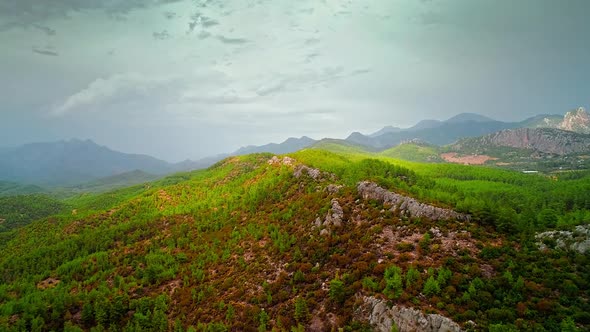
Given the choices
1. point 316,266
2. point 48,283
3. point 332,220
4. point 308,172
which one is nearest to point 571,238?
point 332,220

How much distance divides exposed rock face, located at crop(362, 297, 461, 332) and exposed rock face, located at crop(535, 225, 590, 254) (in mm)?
29723

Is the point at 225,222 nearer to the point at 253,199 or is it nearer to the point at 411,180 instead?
the point at 253,199

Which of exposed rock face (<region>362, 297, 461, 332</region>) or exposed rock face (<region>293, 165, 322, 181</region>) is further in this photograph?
exposed rock face (<region>293, 165, 322, 181</region>)

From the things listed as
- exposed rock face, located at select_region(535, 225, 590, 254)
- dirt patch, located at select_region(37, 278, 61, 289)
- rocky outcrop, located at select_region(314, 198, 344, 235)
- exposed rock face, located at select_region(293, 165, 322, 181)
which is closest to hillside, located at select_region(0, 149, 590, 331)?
rocky outcrop, located at select_region(314, 198, 344, 235)

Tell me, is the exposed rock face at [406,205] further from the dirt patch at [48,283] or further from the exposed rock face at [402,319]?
the dirt patch at [48,283]

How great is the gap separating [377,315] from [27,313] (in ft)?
272

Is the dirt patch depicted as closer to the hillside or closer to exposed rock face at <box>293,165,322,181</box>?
the hillside

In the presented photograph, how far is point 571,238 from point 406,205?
1138 inches

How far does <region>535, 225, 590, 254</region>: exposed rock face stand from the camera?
1795 inches

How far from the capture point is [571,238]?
48.1 meters

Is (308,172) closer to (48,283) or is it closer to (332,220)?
(332,220)

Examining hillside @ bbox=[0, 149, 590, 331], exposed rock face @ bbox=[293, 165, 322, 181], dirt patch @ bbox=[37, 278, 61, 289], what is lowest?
dirt patch @ bbox=[37, 278, 61, 289]

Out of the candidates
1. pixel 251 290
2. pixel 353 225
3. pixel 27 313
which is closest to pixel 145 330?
pixel 251 290

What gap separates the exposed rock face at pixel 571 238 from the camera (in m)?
45.6
